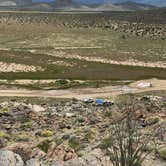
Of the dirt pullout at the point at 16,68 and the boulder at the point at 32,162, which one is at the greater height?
the boulder at the point at 32,162

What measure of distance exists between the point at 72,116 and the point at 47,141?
1034 cm

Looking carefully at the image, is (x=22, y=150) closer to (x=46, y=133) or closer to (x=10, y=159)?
(x=10, y=159)

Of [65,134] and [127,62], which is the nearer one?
[65,134]

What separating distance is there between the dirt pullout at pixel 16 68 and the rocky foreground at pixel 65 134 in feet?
91.7

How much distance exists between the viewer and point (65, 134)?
2291 cm

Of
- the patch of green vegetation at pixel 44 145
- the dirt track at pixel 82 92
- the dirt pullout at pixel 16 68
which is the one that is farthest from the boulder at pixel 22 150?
the dirt pullout at pixel 16 68

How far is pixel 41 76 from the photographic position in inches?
2324

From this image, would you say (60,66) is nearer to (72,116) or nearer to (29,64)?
(29,64)

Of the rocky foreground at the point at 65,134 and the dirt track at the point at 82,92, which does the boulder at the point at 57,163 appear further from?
the dirt track at the point at 82,92

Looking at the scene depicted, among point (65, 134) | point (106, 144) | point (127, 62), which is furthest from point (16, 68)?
point (106, 144)

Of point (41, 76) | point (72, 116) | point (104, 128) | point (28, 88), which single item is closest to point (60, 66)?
point (41, 76)

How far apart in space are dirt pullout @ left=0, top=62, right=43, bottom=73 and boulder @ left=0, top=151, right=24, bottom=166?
4593 cm

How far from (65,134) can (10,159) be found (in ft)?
20.8

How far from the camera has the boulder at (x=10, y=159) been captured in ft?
53.8
